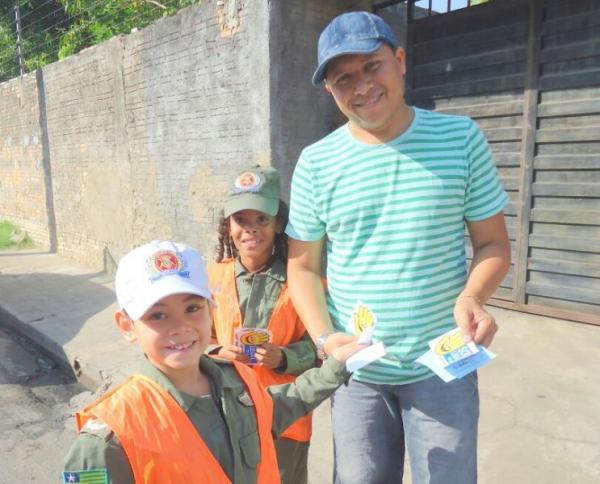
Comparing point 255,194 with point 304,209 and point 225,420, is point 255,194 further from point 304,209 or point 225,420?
point 225,420

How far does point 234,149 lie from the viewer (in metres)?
5.06

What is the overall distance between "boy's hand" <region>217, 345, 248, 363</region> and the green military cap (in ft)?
1.80

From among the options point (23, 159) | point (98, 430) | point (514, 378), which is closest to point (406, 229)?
point (98, 430)

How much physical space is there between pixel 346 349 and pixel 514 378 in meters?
2.65

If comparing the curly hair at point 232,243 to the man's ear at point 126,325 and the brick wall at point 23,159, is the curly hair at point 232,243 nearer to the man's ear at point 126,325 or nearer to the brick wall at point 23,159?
the man's ear at point 126,325

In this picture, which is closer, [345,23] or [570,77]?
[345,23]

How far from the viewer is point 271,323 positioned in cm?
211

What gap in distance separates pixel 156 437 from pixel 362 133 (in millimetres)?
1084

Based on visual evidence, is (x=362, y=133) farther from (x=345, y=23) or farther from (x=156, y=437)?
(x=156, y=437)

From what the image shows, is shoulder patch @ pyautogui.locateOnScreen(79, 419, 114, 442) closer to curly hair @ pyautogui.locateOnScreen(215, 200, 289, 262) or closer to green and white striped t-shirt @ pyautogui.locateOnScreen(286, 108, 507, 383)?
green and white striped t-shirt @ pyautogui.locateOnScreen(286, 108, 507, 383)

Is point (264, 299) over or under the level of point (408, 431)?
over

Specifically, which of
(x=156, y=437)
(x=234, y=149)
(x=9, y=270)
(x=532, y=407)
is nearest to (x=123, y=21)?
(x=9, y=270)

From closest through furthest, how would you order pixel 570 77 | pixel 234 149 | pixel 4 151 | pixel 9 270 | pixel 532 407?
pixel 532 407 < pixel 570 77 < pixel 234 149 < pixel 9 270 < pixel 4 151

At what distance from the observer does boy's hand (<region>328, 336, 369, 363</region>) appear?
61.9 inches
